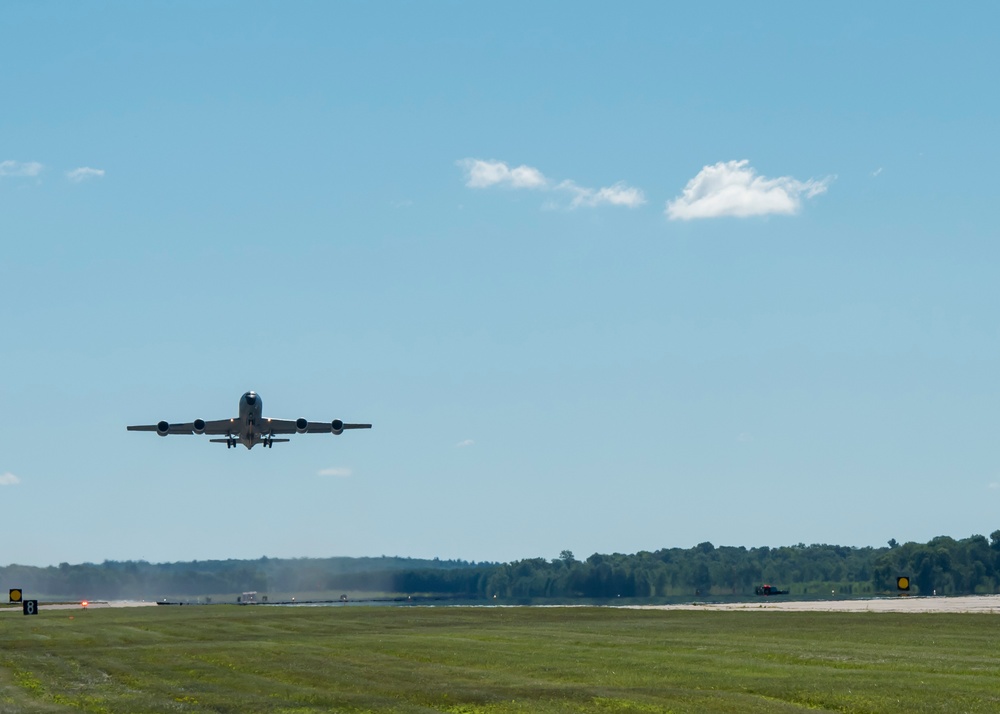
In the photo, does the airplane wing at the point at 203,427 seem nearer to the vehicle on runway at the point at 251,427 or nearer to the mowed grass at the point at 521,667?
the vehicle on runway at the point at 251,427

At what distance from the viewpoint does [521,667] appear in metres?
39.2

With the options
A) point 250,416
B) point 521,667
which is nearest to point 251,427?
point 250,416

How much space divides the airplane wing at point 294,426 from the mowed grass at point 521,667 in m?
27.0

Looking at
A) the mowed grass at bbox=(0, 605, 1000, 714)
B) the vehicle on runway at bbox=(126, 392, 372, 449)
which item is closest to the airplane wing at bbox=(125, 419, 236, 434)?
the vehicle on runway at bbox=(126, 392, 372, 449)

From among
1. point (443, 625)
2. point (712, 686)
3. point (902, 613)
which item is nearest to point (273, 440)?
point (443, 625)

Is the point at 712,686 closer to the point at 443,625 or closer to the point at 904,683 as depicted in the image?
the point at 904,683

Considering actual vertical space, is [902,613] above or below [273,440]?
below

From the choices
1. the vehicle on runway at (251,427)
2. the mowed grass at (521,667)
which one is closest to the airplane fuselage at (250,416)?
the vehicle on runway at (251,427)

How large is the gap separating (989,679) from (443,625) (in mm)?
39334

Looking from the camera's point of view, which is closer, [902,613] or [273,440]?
[902,613]

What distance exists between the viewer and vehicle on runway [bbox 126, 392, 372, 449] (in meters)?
90.9

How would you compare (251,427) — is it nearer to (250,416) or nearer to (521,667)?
(250,416)

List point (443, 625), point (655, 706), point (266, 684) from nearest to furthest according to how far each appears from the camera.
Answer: point (655, 706)
point (266, 684)
point (443, 625)

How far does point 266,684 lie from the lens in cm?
Answer: 3519
